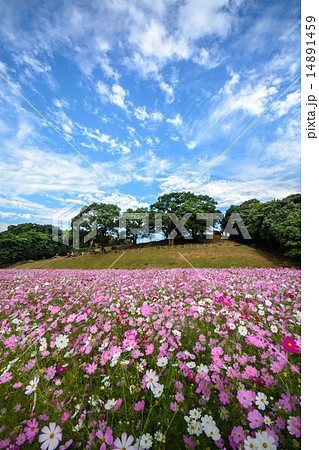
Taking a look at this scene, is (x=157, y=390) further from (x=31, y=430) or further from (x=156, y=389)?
(x=31, y=430)

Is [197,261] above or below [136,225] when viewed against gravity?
below

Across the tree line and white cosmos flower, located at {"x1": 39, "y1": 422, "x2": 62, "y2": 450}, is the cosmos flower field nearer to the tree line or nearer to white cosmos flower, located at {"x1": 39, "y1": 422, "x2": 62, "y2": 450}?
white cosmos flower, located at {"x1": 39, "y1": 422, "x2": 62, "y2": 450}

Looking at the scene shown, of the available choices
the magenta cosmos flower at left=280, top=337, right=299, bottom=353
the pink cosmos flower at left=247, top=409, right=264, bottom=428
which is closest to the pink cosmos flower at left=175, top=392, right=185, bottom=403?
the pink cosmos flower at left=247, top=409, right=264, bottom=428

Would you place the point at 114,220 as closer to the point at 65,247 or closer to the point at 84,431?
the point at 65,247

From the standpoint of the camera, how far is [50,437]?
1.10m

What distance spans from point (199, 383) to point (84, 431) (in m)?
0.92

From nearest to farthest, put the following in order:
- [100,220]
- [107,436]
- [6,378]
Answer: [107,436] → [6,378] → [100,220]

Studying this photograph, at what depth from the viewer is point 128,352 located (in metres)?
1.93

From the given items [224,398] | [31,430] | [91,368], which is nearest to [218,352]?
[224,398]

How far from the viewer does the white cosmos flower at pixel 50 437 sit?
3.42ft

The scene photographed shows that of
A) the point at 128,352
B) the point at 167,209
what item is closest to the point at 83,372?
the point at 128,352

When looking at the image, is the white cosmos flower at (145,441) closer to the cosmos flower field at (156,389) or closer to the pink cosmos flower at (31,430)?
the cosmos flower field at (156,389)

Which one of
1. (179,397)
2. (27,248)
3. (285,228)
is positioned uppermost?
(285,228)

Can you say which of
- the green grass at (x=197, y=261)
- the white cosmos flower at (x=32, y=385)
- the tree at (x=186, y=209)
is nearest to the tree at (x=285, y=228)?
the green grass at (x=197, y=261)
